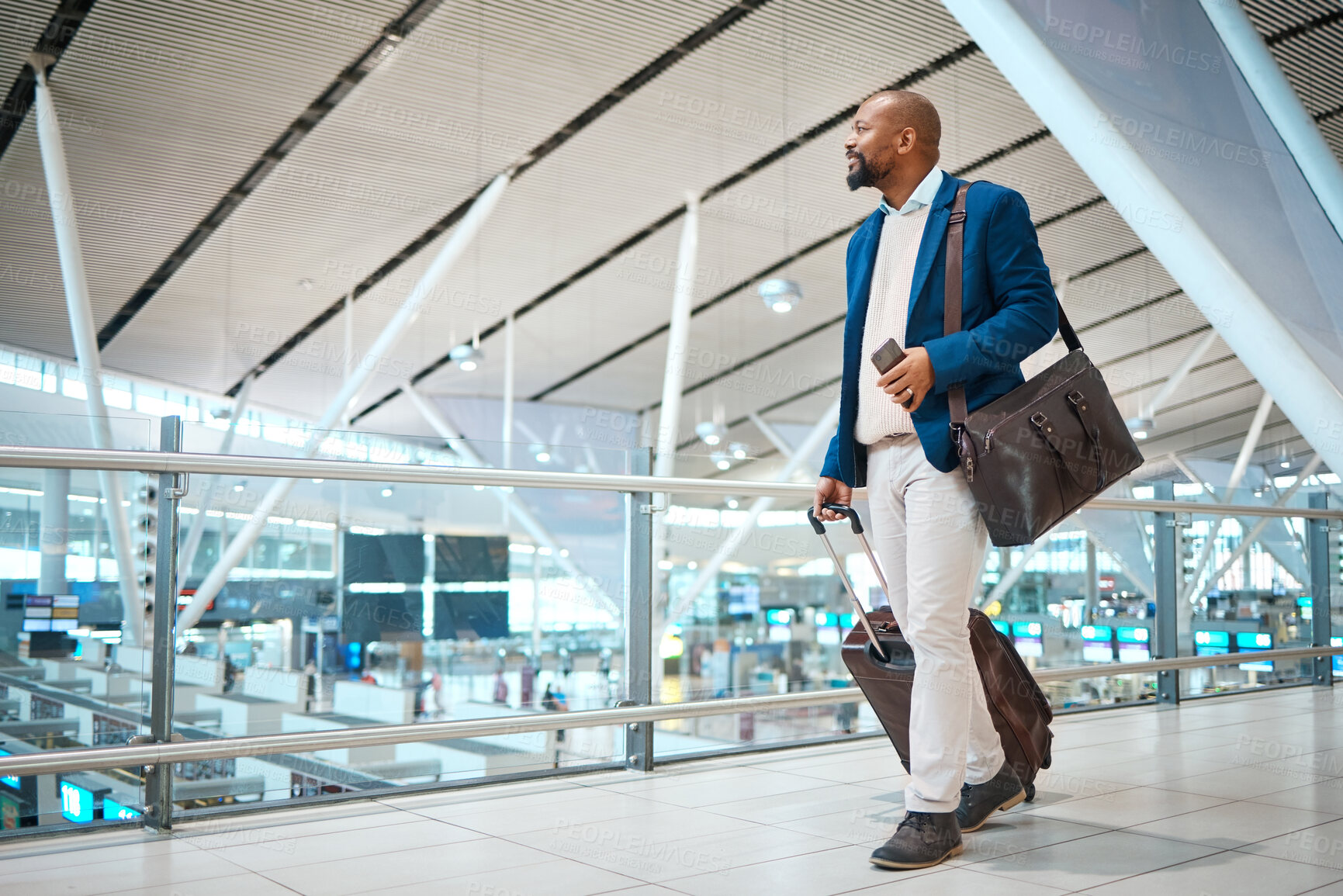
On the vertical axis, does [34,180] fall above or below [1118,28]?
above

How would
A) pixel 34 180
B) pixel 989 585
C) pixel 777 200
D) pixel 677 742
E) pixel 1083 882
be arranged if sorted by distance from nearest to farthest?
pixel 1083 882, pixel 677 742, pixel 989 585, pixel 34 180, pixel 777 200

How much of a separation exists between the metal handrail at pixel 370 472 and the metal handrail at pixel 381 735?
726 millimetres

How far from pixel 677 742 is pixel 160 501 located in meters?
2.24

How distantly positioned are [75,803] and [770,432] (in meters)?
21.9

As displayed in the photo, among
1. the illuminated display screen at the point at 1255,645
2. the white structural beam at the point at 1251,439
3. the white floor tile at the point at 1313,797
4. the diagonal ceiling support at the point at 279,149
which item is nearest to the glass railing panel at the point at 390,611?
the white floor tile at the point at 1313,797

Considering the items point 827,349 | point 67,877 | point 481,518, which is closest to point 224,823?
point 67,877

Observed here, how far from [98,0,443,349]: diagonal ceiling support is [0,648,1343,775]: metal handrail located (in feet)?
26.1

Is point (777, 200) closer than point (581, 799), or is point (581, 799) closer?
point (581, 799)

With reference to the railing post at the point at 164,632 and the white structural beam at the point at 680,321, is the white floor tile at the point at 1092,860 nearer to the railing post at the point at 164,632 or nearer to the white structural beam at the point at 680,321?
the railing post at the point at 164,632

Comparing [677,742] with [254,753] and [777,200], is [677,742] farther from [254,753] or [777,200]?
[777,200]

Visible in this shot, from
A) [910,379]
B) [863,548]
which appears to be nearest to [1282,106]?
[863,548]

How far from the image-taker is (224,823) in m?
2.84

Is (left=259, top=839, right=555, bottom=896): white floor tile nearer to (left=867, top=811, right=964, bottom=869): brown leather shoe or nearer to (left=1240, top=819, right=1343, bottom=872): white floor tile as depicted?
(left=867, top=811, right=964, bottom=869): brown leather shoe

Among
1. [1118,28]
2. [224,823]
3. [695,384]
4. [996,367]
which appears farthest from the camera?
[695,384]
